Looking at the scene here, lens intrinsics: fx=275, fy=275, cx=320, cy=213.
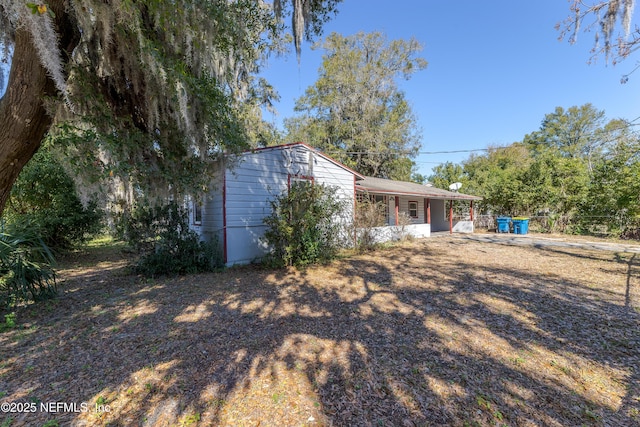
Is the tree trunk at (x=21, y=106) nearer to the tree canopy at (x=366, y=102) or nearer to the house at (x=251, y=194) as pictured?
the house at (x=251, y=194)

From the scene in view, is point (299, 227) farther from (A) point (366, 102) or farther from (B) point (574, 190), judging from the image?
(A) point (366, 102)

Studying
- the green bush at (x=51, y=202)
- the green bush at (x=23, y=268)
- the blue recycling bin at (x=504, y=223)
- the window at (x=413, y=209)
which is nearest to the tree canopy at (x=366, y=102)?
the window at (x=413, y=209)

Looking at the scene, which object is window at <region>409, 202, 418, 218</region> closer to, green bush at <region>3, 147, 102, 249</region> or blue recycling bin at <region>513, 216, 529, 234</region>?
blue recycling bin at <region>513, 216, 529, 234</region>

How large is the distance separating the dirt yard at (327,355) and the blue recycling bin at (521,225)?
11.1 m

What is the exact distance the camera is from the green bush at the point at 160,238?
6.33 meters

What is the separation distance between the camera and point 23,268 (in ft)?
13.9

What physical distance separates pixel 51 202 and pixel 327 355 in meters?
10.5

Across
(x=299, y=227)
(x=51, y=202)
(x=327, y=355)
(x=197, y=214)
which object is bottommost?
(x=327, y=355)

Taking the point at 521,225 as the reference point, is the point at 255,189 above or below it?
above

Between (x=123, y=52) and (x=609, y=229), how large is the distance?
19.4 metres

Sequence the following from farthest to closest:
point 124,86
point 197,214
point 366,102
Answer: point 366,102 → point 197,214 → point 124,86

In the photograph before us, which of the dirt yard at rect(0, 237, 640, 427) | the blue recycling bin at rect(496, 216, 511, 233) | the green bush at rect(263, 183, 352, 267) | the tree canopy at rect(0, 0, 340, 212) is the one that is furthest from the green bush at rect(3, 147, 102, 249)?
the blue recycling bin at rect(496, 216, 511, 233)

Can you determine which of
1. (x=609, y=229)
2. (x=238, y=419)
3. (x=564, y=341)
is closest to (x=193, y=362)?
(x=238, y=419)

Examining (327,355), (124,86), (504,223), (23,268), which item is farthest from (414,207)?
(23,268)
